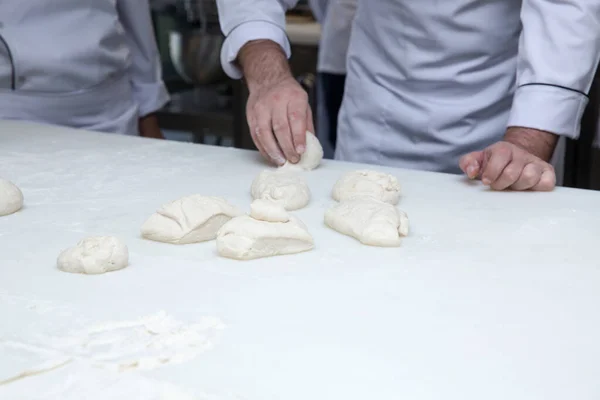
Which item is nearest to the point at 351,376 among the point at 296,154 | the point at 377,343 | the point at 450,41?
the point at 377,343

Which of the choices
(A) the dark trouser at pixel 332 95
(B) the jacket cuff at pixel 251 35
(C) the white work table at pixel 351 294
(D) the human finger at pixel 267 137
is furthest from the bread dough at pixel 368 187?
(A) the dark trouser at pixel 332 95

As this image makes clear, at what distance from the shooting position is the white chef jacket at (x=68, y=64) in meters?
1.94

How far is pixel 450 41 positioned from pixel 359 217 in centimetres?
75

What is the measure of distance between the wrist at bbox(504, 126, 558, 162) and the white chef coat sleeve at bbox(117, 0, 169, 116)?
1.17 metres

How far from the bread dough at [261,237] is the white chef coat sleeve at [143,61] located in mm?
1347

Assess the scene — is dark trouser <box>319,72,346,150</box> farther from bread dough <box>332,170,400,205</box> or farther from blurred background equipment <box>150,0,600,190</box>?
bread dough <box>332,170,400,205</box>

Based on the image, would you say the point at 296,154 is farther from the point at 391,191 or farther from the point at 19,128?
the point at 19,128

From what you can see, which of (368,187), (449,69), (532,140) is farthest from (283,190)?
(449,69)

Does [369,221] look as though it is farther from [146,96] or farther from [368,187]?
[146,96]

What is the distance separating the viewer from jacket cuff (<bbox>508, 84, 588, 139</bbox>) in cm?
155

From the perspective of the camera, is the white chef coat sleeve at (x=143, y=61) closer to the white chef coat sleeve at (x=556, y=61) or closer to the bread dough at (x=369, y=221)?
the white chef coat sleeve at (x=556, y=61)

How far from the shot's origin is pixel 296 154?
60.7 inches

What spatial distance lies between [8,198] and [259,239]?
45 centimetres

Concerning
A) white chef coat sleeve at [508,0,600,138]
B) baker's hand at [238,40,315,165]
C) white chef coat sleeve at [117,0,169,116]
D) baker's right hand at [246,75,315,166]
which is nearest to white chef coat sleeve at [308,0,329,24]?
white chef coat sleeve at [117,0,169,116]
